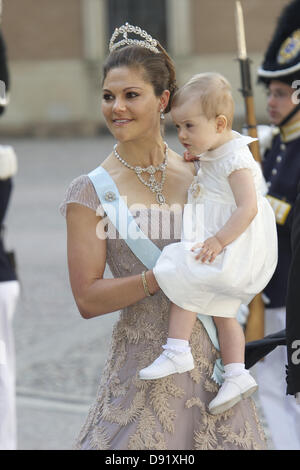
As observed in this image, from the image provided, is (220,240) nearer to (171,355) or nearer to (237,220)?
(237,220)

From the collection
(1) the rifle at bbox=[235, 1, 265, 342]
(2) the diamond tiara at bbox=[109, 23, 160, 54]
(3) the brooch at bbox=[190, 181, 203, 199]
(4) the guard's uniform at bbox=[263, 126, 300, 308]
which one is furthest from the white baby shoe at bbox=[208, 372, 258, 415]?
(4) the guard's uniform at bbox=[263, 126, 300, 308]

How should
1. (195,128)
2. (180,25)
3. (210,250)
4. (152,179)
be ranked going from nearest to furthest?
(210,250) < (195,128) < (152,179) < (180,25)

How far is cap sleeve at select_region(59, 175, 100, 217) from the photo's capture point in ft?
8.48

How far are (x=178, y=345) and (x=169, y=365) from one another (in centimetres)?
6

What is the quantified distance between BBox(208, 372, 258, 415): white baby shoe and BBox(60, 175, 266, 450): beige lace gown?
2.9 inches

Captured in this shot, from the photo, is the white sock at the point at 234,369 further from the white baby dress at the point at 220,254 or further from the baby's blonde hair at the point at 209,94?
the baby's blonde hair at the point at 209,94

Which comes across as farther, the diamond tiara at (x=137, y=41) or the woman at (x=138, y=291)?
the diamond tiara at (x=137, y=41)

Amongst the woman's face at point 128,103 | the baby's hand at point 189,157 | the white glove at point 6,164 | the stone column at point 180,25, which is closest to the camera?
the woman's face at point 128,103

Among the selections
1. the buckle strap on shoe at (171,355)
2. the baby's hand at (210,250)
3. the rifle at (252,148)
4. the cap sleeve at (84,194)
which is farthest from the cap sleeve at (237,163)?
the rifle at (252,148)

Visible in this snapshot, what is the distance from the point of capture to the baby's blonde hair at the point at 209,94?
244 cm

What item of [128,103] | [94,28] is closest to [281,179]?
[128,103]

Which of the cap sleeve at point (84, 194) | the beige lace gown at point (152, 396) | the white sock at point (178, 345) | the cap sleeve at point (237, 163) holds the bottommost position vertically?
the beige lace gown at point (152, 396)

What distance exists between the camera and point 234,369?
8.18 feet

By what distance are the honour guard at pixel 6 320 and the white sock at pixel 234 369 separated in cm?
190
